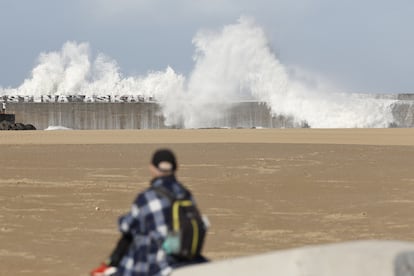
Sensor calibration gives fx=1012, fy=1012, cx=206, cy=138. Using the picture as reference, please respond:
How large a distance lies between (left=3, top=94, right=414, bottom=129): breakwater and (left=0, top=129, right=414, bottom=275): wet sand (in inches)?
1117

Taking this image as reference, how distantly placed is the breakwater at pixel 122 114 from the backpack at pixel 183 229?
183ft

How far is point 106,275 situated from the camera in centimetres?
601

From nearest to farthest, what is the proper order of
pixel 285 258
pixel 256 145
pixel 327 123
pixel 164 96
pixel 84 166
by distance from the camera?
pixel 285 258 → pixel 84 166 → pixel 256 145 → pixel 327 123 → pixel 164 96

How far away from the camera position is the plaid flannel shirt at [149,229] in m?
5.75

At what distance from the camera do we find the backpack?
18.6ft

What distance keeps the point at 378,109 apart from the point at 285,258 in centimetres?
5704

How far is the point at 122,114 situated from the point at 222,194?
1855 inches

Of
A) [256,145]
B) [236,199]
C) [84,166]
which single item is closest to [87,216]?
[236,199]

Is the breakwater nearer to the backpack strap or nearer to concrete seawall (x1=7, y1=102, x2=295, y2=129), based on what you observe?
concrete seawall (x1=7, y1=102, x2=295, y2=129)

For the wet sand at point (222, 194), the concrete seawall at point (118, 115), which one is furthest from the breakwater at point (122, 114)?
the wet sand at point (222, 194)

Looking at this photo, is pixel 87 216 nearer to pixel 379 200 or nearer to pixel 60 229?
pixel 60 229

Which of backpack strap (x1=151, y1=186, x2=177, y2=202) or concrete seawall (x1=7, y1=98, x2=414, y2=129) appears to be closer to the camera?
backpack strap (x1=151, y1=186, x2=177, y2=202)

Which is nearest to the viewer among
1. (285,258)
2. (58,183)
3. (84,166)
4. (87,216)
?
(285,258)

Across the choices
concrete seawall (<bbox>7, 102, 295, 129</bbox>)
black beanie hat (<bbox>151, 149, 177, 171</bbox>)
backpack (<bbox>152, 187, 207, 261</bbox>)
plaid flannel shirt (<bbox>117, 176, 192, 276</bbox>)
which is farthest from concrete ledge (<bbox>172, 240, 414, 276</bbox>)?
concrete seawall (<bbox>7, 102, 295, 129</bbox>)
